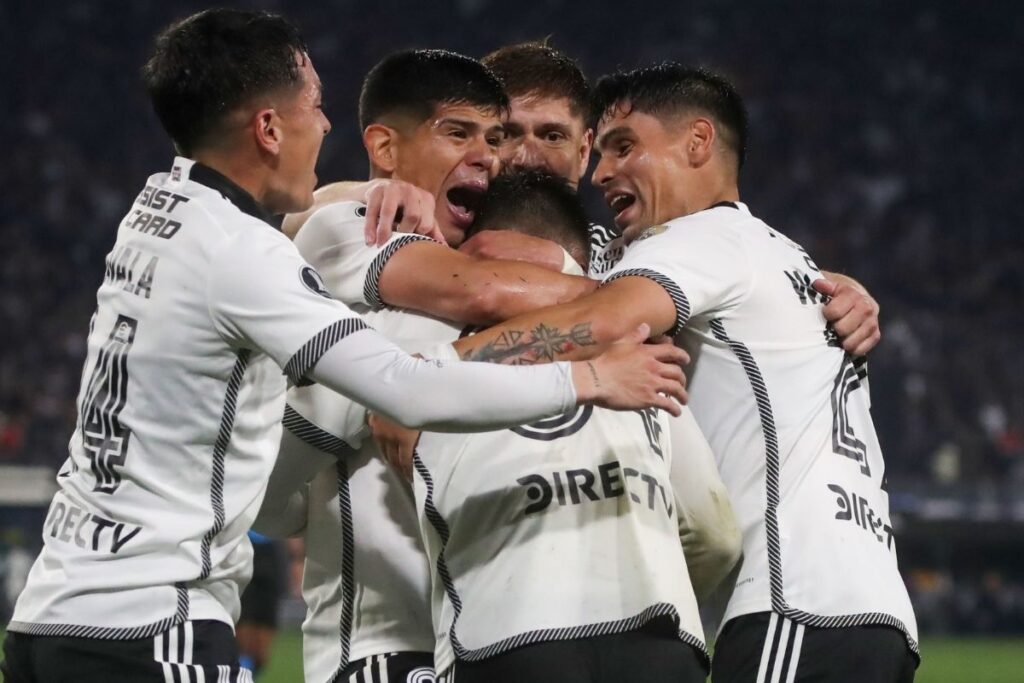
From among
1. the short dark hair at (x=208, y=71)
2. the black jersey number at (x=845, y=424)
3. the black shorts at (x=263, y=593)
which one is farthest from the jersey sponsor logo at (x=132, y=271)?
the black shorts at (x=263, y=593)

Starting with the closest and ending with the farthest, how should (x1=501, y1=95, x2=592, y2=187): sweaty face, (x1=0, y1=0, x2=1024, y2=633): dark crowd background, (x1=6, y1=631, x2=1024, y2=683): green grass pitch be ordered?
1. (x1=501, y1=95, x2=592, y2=187): sweaty face
2. (x1=6, y1=631, x2=1024, y2=683): green grass pitch
3. (x1=0, y1=0, x2=1024, y2=633): dark crowd background

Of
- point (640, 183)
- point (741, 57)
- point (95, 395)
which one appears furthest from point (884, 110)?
point (95, 395)

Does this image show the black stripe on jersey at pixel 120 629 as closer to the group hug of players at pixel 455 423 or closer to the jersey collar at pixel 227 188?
the group hug of players at pixel 455 423

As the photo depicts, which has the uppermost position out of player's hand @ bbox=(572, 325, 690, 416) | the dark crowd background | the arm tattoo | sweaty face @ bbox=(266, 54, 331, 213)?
the dark crowd background

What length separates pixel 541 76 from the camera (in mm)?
4836

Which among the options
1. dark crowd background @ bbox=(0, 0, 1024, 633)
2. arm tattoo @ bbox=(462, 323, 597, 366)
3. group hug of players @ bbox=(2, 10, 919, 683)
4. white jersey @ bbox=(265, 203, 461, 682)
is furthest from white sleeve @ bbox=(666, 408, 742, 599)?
dark crowd background @ bbox=(0, 0, 1024, 633)

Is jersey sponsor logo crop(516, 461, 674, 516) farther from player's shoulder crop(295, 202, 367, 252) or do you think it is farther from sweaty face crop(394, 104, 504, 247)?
sweaty face crop(394, 104, 504, 247)

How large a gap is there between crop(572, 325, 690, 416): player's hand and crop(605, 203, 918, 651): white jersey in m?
0.35

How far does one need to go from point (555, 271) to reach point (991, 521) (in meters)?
13.3

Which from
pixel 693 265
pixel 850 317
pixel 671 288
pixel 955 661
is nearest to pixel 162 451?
pixel 671 288

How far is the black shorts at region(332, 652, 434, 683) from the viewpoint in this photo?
11.5 ft

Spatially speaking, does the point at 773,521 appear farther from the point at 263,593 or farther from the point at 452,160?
the point at 263,593

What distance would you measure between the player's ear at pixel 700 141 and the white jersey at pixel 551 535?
1171 millimetres

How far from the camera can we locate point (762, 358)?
3531mm
